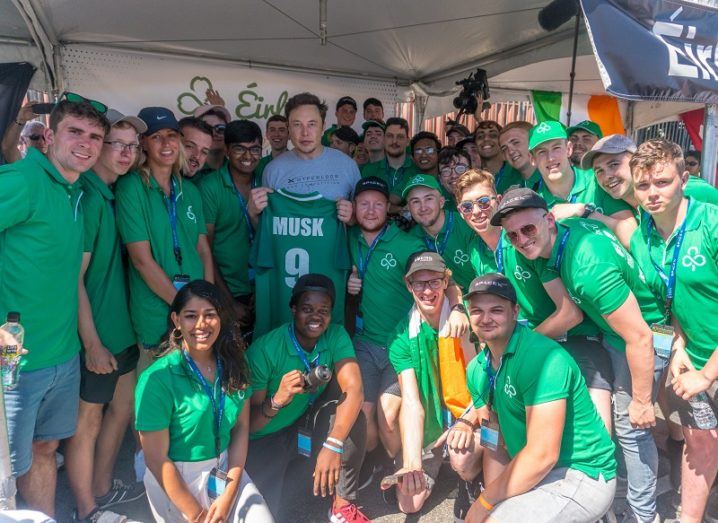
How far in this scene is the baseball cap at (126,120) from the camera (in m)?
2.83

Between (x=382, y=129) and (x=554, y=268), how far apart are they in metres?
3.09

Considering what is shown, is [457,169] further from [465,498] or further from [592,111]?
[592,111]

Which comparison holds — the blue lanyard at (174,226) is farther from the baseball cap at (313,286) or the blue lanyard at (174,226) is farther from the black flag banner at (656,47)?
the black flag banner at (656,47)

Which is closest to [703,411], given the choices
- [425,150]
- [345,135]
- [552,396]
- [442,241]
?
[552,396]

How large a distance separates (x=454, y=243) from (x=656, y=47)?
1.86 m

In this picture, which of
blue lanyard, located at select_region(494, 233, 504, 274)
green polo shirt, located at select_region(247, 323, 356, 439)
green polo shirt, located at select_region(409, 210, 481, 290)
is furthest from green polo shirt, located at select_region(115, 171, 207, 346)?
blue lanyard, located at select_region(494, 233, 504, 274)

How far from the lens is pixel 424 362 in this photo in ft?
10.1

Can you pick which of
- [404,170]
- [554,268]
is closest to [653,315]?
[554,268]

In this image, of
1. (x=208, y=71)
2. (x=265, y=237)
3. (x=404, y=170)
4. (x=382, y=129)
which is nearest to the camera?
(x=265, y=237)

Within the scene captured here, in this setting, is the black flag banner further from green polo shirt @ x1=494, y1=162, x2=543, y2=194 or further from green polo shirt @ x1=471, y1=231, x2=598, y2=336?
green polo shirt @ x1=471, y1=231, x2=598, y2=336

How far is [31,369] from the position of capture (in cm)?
239

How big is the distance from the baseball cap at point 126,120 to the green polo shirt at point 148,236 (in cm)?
25

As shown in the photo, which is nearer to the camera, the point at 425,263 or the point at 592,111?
the point at 425,263

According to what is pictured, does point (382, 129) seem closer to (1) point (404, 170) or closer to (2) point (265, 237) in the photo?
(1) point (404, 170)
